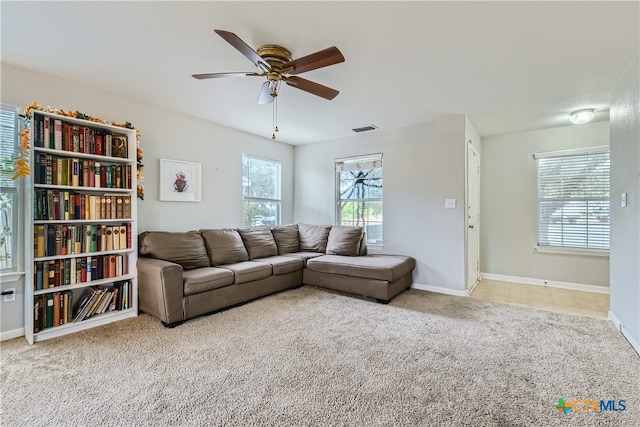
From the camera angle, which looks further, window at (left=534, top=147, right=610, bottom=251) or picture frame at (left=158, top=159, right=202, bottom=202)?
window at (left=534, top=147, right=610, bottom=251)

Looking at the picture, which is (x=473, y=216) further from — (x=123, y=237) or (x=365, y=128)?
(x=123, y=237)

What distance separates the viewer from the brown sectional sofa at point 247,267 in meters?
2.86

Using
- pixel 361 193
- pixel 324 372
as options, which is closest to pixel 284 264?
pixel 361 193

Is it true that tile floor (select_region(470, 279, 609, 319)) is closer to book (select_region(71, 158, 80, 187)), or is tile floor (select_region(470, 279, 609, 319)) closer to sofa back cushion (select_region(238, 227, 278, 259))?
sofa back cushion (select_region(238, 227, 278, 259))

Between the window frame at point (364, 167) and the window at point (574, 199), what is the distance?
230cm

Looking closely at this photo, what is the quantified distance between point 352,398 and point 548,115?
13.4ft

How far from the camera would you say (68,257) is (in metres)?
2.63

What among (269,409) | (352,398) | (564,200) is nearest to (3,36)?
(269,409)

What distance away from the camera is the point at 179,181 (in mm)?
3822

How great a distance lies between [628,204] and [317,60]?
281 cm

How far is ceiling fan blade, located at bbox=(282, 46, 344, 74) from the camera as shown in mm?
1900

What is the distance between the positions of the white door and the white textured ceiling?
0.86 m

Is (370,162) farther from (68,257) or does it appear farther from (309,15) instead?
(68,257)

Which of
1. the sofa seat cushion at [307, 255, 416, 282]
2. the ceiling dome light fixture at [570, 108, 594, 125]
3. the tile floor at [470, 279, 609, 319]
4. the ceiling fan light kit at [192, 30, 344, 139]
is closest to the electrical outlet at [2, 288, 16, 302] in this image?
the ceiling fan light kit at [192, 30, 344, 139]
